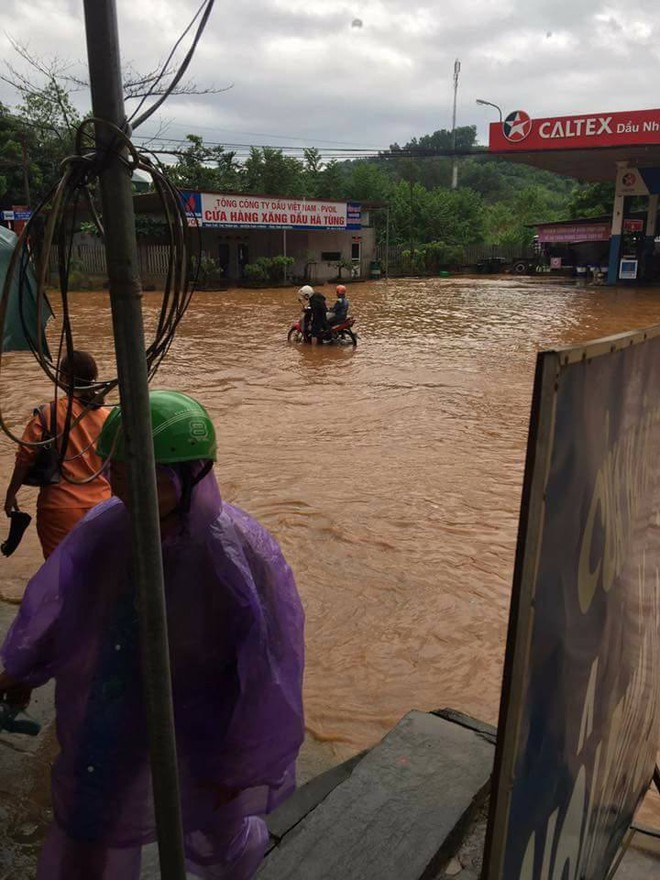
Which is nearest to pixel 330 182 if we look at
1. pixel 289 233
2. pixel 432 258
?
pixel 432 258

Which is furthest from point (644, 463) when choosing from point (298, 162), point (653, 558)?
point (298, 162)

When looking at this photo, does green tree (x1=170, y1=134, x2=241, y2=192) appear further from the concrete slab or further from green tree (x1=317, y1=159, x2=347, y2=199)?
the concrete slab

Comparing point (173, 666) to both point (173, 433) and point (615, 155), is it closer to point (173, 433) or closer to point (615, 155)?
point (173, 433)

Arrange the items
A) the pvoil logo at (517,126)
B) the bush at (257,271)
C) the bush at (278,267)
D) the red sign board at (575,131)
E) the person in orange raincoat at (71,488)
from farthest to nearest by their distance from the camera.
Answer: the bush at (278,267)
the bush at (257,271)
the pvoil logo at (517,126)
the red sign board at (575,131)
the person in orange raincoat at (71,488)

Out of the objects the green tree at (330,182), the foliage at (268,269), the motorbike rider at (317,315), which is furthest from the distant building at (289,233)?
the green tree at (330,182)

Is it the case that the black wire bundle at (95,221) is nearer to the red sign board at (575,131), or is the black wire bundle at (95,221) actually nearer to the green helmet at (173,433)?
the green helmet at (173,433)

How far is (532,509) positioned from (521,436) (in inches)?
270

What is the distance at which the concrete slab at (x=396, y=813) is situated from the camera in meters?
2.12

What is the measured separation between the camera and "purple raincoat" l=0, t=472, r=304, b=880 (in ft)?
5.29

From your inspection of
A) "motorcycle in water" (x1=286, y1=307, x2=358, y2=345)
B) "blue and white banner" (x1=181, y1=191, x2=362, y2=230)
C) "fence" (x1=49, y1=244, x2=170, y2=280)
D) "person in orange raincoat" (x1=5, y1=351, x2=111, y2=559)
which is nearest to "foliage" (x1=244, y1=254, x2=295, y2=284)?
"blue and white banner" (x1=181, y1=191, x2=362, y2=230)

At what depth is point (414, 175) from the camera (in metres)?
72.6

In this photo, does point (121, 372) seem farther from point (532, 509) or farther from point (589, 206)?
point (589, 206)

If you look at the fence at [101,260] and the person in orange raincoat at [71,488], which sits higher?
the fence at [101,260]

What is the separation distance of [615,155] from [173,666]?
1034 inches
